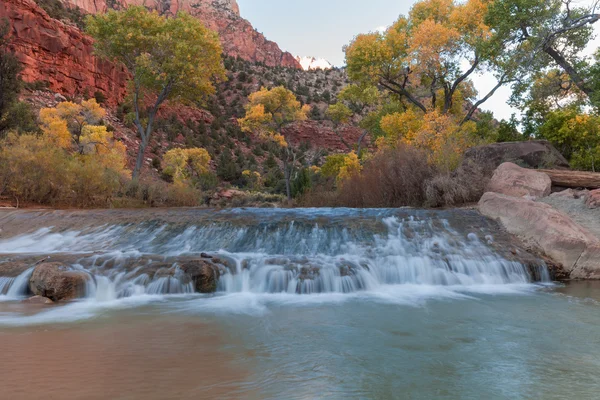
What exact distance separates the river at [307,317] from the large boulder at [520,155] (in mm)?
4109

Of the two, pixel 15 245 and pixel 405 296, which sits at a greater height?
pixel 15 245

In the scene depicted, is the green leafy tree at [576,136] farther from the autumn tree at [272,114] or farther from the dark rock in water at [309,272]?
the autumn tree at [272,114]

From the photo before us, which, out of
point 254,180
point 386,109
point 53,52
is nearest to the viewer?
point 386,109

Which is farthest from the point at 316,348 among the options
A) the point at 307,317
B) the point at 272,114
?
the point at 272,114

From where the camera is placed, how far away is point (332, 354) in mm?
2752

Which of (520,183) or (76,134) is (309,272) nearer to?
(520,183)

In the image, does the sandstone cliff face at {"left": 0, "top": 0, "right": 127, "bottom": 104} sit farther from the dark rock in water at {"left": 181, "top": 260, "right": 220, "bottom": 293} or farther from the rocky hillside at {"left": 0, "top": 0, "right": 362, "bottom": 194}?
the dark rock in water at {"left": 181, "top": 260, "right": 220, "bottom": 293}

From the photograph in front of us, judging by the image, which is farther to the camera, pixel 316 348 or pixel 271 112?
pixel 271 112

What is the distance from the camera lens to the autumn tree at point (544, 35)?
1059cm

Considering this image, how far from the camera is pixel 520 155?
1112cm

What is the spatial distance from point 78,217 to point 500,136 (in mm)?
14600

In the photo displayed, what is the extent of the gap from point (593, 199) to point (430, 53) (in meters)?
8.97

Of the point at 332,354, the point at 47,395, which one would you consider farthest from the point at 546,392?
the point at 47,395

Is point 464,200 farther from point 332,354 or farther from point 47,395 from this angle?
point 47,395
